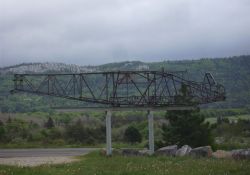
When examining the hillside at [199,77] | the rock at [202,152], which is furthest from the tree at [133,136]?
the hillside at [199,77]

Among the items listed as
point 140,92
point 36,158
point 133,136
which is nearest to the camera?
point 36,158

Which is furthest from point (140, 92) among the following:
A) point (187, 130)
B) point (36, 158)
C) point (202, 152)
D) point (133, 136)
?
point (133, 136)

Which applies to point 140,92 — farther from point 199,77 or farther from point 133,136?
point 199,77

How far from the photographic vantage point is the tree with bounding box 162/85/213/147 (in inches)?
1662

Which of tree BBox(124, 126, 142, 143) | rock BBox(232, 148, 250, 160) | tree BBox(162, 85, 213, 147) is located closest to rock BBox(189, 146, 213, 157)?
rock BBox(232, 148, 250, 160)

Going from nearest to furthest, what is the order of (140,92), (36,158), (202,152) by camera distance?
1. (202,152)
2. (36,158)
3. (140,92)

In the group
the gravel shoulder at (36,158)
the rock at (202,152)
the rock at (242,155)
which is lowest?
the gravel shoulder at (36,158)

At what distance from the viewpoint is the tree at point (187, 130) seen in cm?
4222

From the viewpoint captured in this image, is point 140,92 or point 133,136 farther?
point 133,136

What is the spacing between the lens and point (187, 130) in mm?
42625

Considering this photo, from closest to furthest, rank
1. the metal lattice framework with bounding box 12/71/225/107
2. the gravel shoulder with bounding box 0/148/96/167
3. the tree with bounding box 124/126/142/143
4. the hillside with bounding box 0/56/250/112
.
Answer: the gravel shoulder with bounding box 0/148/96/167
the metal lattice framework with bounding box 12/71/225/107
the tree with bounding box 124/126/142/143
the hillside with bounding box 0/56/250/112

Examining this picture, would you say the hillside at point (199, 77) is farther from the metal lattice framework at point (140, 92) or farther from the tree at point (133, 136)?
the metal lattice framework at point (140, 92)

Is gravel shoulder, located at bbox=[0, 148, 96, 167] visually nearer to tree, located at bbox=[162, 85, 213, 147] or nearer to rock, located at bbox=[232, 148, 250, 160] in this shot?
tree, located at bbox=[162, 85, 213, 147]

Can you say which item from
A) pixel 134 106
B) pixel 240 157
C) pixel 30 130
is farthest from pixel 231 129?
pixel 240 157
